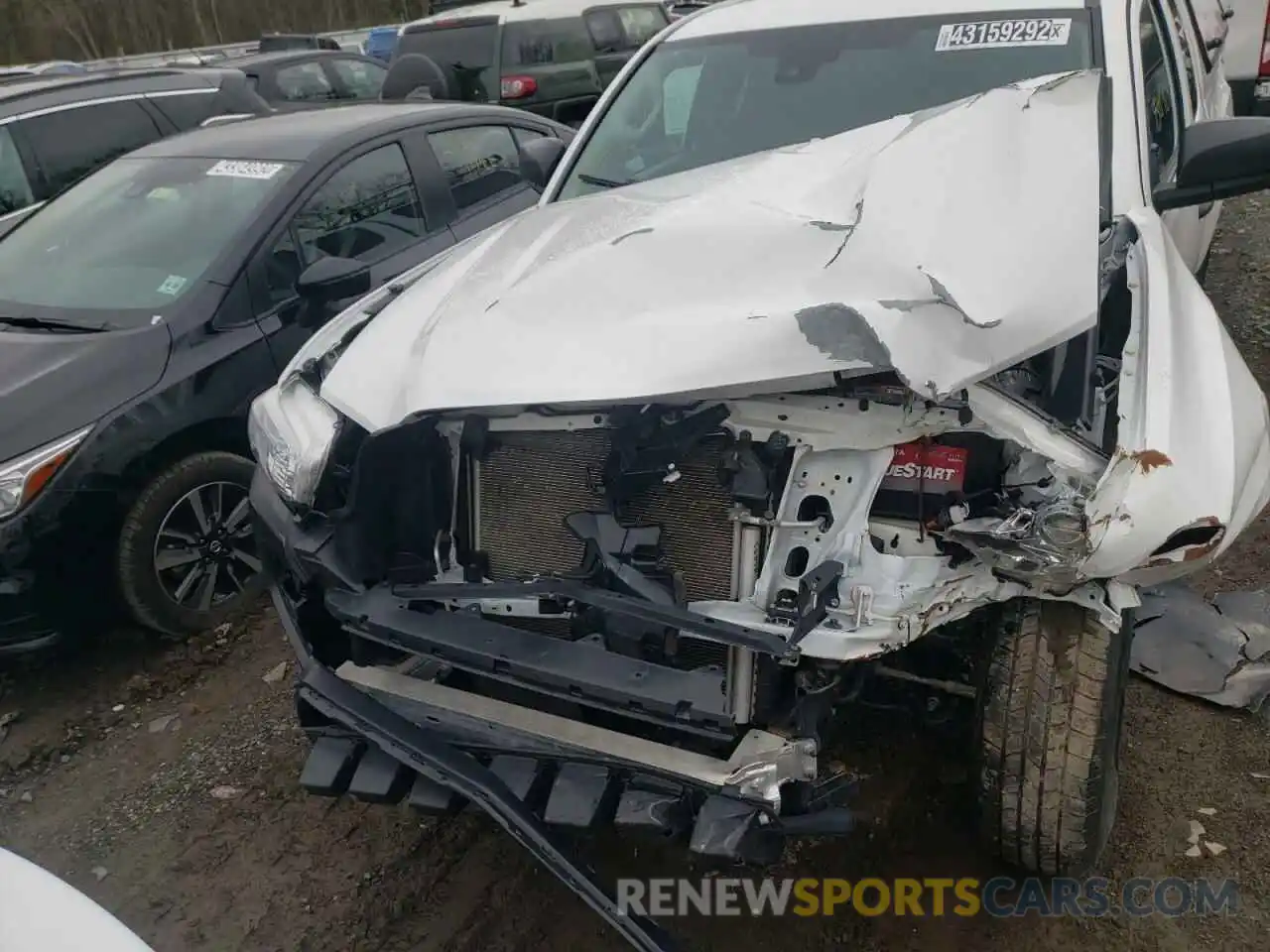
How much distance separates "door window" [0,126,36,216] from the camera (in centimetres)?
549

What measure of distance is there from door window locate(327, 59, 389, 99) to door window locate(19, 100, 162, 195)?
5988mm

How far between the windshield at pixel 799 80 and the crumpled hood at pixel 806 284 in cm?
51

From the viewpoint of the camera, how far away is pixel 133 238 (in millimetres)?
3990

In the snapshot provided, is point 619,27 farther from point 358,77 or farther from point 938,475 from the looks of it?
point 938,475

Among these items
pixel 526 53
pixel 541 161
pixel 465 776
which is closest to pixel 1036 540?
pixel 465 776

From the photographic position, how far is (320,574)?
2385mm

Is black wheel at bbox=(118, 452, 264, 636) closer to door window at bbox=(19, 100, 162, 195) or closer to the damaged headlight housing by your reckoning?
the damaged headlight housing

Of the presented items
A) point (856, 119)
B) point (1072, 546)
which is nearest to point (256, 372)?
point (856, 119)

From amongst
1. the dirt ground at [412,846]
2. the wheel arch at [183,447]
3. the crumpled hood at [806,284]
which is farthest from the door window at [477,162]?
the dirt ground at [412,846]

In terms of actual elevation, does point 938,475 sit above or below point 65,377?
above

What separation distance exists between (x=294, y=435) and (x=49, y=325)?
175 cm

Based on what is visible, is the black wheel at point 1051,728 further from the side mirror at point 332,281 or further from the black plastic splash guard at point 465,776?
the side mirror at point 332,281

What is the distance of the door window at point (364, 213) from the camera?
407cm

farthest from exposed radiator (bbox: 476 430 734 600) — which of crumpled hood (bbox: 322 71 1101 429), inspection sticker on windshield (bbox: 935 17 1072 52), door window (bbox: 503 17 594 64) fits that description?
door window (bbox: 503 17 594 64)
